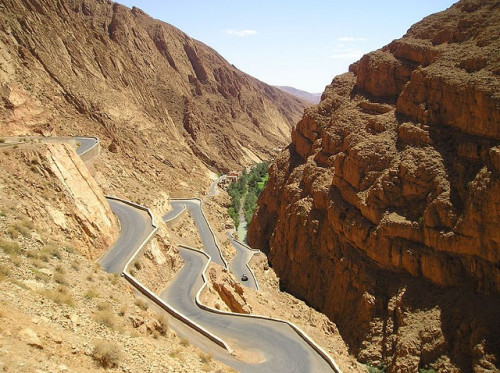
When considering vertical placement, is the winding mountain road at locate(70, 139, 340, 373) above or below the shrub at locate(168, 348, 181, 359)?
below

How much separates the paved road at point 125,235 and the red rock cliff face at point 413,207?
48.8ft

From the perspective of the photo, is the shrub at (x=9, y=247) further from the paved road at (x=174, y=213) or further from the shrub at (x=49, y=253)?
the paved road at (x=174, y=213)

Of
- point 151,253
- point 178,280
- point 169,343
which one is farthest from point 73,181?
point 169,343

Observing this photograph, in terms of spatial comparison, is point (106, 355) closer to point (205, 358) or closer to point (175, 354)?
point (175, 354)

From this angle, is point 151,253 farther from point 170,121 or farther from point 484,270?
point 170,121

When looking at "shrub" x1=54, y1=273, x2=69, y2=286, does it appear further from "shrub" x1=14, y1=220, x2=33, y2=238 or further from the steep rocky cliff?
the steep rocky cliff

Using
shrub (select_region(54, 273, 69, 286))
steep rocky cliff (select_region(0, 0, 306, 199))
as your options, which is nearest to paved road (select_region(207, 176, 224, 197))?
steep rocky cliff (select_region(0, 0, 306, 199))

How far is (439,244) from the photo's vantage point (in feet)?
83.1

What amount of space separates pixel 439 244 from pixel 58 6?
61.9 meters

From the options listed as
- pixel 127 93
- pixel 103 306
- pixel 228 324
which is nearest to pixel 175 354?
pixel 103 306

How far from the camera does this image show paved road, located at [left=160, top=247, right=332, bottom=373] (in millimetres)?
16656

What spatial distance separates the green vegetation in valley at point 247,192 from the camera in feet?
210

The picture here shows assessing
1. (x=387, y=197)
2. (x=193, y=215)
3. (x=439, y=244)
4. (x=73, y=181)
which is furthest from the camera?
(x=193, y=215)

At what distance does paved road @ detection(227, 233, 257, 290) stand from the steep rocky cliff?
38.1 ft
